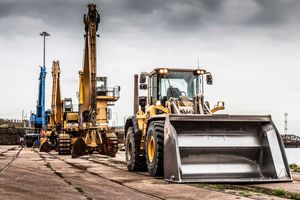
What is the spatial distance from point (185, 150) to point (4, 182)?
3.95 meters

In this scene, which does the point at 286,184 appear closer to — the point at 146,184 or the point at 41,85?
the point at 146,184

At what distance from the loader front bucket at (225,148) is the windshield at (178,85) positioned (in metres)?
2.09

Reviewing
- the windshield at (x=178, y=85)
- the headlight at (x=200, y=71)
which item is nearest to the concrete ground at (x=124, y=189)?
the windshield at (x=178, y=85)

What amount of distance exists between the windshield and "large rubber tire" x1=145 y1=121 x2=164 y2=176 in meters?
1.42

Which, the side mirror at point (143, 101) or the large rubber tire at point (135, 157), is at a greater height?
the side mirror at point (143, 101)

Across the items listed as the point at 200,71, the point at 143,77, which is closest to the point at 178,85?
the point at 200,71

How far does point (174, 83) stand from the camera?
46.6ft

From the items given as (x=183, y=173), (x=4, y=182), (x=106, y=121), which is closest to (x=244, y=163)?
(x=183, y=173)

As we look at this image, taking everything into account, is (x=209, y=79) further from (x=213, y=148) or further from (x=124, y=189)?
(x=124, y=189)

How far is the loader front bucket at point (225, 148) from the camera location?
456 inches

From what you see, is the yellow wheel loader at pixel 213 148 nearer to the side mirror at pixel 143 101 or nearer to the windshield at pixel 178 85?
the windshield at pixel 178 85

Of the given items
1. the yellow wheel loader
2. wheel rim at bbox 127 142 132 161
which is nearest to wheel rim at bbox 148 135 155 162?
the yellow wheel loader

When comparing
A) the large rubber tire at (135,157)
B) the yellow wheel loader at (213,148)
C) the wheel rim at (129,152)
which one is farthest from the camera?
the wheel rim at (129,152)

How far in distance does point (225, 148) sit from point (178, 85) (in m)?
2.85
